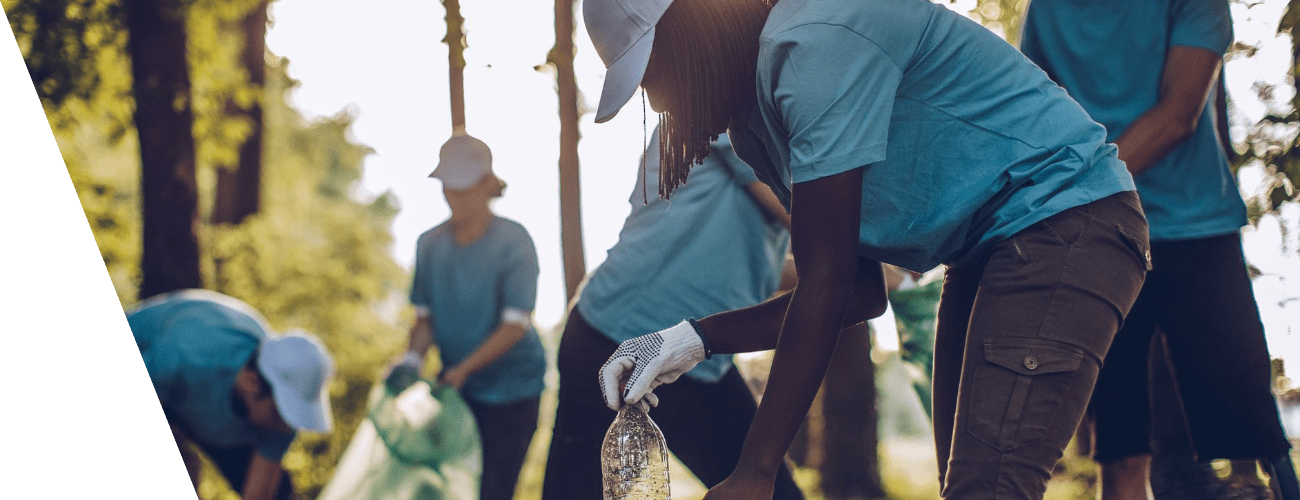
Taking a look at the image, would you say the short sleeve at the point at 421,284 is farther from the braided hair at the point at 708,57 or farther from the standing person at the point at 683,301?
the braided hair at the point at 708,57

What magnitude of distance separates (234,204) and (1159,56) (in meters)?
10.8

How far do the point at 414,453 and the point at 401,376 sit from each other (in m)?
0.55

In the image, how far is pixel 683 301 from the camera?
3.34 m

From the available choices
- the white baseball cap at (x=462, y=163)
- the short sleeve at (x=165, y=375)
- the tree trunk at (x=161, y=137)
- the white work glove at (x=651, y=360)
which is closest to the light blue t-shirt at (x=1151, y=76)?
the white work glove at (x=651, y=360)

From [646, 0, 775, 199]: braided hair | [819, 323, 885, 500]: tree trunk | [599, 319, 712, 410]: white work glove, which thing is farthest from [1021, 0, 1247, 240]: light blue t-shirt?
[819, 323, 885, 500]: tree trunk

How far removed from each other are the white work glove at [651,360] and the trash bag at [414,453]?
8.95 ft

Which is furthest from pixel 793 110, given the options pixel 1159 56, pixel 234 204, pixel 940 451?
pixel 234 204

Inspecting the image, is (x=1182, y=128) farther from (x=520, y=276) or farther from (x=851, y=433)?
(x=851, y=433)

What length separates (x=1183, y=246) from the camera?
265 cm

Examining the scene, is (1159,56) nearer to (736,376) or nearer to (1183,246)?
(1183,246)

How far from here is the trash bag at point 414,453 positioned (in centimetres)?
472

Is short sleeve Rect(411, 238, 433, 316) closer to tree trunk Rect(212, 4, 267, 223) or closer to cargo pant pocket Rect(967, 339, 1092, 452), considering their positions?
cargo pant pocket Rect(967, 339, 1092, 452)

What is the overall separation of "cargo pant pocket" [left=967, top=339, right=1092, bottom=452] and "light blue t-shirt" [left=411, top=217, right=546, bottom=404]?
144 inches

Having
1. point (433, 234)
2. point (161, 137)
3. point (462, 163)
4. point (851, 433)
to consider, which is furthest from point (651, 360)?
point (851, 433)
